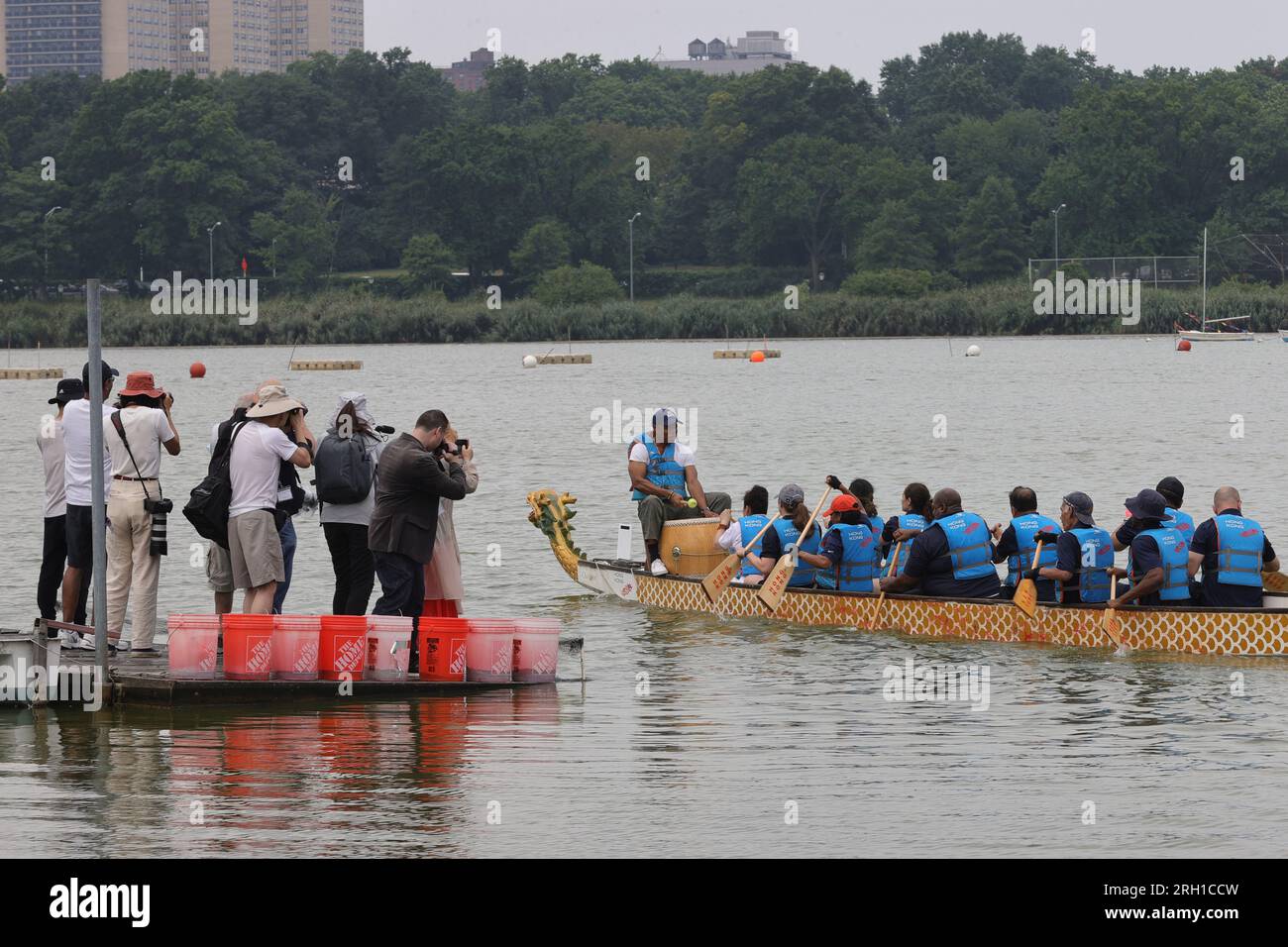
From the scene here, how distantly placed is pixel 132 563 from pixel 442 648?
86.6 inches

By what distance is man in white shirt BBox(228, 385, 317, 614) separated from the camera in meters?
13.2

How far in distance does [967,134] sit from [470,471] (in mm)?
123971

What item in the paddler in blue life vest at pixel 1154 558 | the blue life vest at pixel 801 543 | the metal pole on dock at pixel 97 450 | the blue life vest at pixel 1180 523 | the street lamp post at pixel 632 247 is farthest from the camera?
the street lamp post at pixel 632 247

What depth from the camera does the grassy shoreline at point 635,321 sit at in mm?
106062

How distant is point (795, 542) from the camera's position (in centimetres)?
1834

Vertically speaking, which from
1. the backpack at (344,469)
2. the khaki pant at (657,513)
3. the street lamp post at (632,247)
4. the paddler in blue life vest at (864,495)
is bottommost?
the khaki pant at (657,513)

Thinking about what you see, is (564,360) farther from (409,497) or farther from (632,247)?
(409,497)

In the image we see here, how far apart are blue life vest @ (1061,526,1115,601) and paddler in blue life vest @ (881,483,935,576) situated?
134 centimetres

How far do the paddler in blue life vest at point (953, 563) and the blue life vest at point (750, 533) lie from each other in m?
1.67

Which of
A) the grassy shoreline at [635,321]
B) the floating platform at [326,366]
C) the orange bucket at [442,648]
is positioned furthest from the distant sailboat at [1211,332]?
the orange bucket at [442,648]

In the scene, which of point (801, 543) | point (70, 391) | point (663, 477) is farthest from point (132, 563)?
point (663, 477)

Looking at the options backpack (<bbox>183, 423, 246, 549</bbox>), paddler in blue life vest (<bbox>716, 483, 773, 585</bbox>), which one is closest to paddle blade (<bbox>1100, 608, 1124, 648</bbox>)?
paddler in blue life vest (<bbox>716, 483, 773, 585</bbox>)

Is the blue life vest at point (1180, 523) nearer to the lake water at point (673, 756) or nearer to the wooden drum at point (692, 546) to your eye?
the lake water at point (673, 756)

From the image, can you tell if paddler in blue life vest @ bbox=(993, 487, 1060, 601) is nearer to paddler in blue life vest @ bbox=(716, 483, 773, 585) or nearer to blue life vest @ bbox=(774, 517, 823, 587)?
blue life vest @ bbox=(774, 517, 823, 587)
